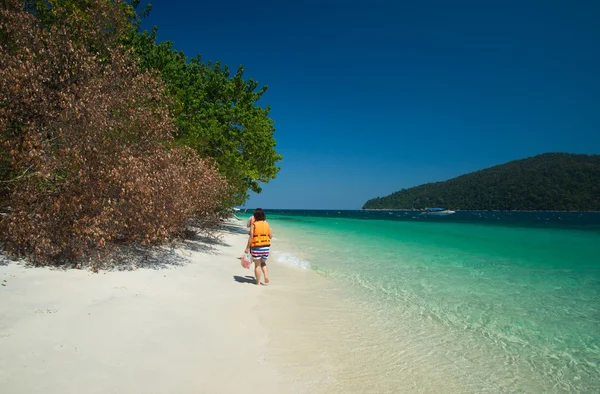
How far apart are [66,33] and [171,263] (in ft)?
27.0

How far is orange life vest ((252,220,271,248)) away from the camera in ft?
30.1

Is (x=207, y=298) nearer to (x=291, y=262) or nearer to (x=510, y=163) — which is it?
(x=291, y=262)

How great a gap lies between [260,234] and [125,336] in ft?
15.0

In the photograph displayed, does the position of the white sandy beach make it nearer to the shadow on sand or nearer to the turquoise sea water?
the shadow on sand

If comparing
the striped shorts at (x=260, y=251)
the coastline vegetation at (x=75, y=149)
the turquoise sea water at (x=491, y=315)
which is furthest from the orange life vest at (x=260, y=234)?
the turquoise sea water at (x=491, y=315)

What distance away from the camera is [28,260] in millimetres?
7902

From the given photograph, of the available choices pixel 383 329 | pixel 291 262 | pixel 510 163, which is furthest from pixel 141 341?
pixel 510 163

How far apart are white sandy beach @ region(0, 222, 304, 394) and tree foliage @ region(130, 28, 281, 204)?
13.2 meters

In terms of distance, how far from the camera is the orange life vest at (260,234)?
9180mm

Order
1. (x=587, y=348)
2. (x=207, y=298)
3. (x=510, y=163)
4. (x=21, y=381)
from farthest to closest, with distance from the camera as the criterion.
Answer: (x=510, y=163) → (x=207, y=298) → (x=587, y=348) → (x=21, y=381)

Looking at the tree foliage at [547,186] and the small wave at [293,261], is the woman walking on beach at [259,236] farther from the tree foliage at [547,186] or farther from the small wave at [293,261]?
the tree foliage at [547,186]

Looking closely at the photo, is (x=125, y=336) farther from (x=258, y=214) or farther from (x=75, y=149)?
(x=75, y=149)

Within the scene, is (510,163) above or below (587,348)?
above

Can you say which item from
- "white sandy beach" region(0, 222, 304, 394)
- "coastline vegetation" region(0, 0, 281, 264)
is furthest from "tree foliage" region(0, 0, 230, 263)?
"white sandy beach" region(0, 222, 304, 394)
